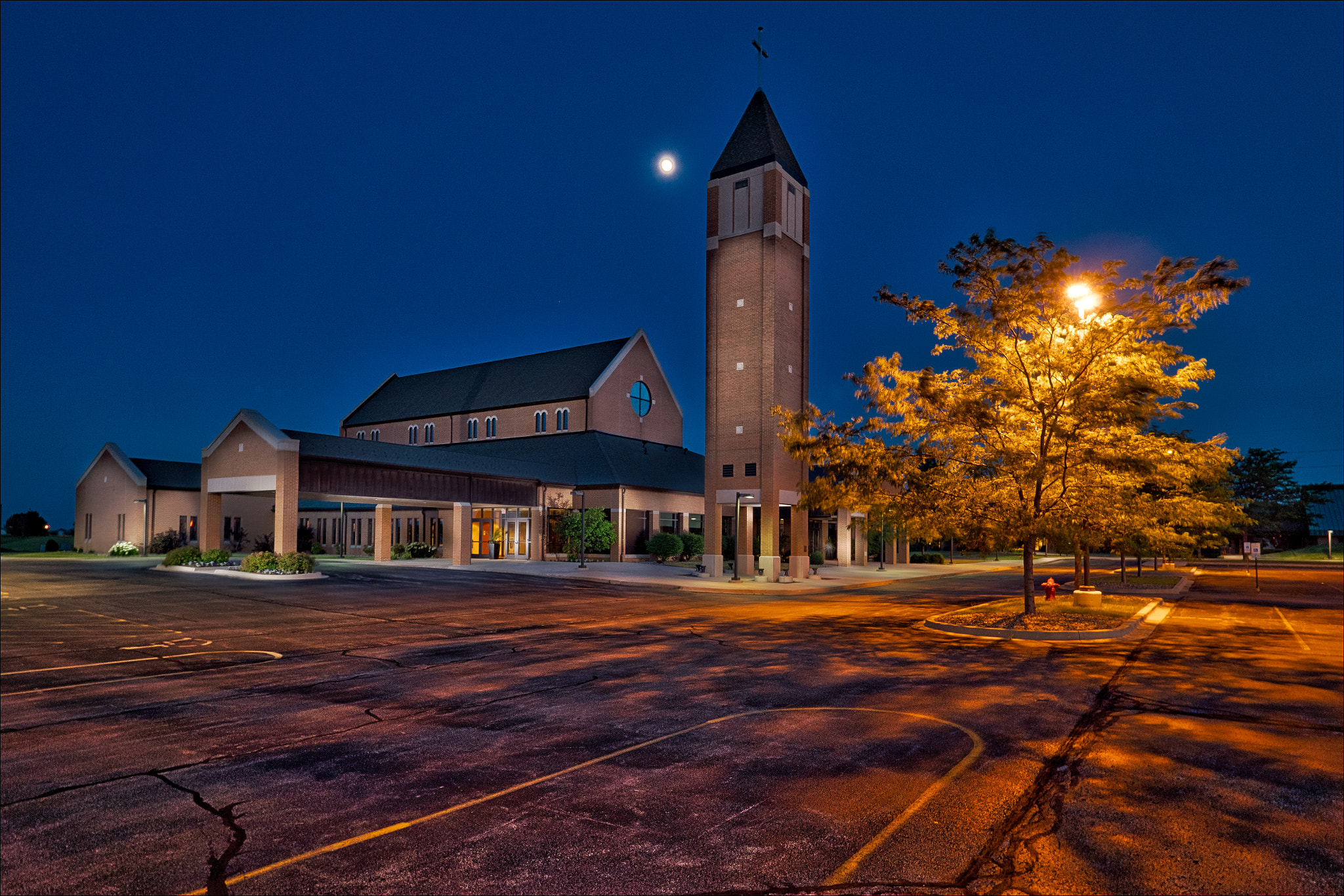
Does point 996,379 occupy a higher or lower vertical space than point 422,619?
higher

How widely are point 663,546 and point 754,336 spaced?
55.7 ft

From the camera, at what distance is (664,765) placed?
7723 mm

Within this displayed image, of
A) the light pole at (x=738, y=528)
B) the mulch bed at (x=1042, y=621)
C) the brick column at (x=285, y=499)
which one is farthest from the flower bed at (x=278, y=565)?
the mulch bed at (x=1042, y=621)

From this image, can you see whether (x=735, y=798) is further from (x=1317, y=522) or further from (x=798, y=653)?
(x=1317, y=522)

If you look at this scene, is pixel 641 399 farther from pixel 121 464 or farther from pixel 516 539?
pixel 121 464

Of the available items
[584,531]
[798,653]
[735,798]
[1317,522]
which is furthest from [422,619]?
[1317,522]

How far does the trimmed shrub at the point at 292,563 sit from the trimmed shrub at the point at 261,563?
14cm

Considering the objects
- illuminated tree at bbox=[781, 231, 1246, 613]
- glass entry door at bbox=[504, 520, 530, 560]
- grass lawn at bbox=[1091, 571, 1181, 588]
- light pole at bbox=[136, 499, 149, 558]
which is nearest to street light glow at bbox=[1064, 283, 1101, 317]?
illuminated tree at bbox=[781, 231, 1246, 613]

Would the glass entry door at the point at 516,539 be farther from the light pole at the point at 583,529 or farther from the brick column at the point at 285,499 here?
the brick column at the point at 285,499

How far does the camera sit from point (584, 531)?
4947cm

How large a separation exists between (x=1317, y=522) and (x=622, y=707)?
396 feet

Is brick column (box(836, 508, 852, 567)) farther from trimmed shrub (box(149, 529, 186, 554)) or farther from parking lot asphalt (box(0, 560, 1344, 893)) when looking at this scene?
trimmed shrub (box(149, 529, 186, 554))

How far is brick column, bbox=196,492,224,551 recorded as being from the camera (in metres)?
42.5

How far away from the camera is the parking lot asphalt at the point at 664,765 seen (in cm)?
547
